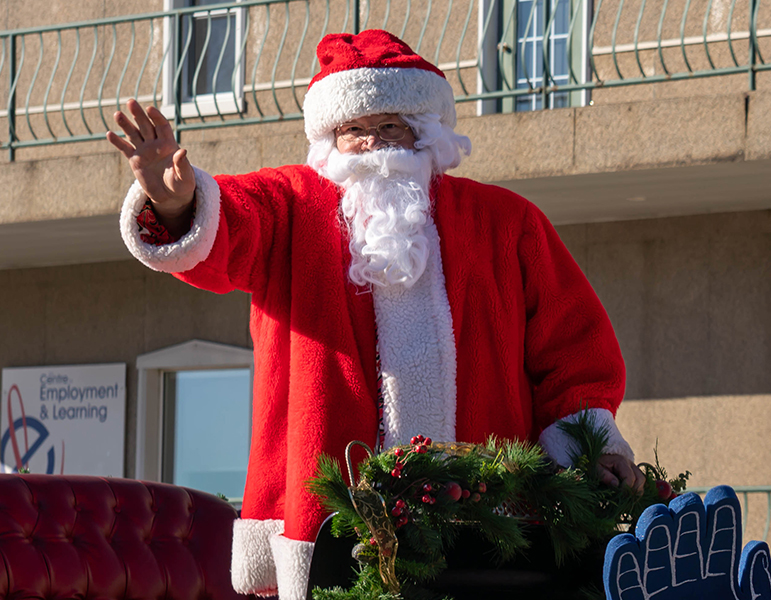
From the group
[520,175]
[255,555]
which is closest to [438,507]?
[255,555]

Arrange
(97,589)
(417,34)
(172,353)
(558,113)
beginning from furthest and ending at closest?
(172,353) → (417,34) → (558,113) → (97,589)

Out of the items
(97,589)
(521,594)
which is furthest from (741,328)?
(521,594)

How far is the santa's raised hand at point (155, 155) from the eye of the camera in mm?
2197

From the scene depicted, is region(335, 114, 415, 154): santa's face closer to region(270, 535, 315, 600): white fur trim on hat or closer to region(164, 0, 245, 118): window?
region(270, 535, 315, 600): white fur trim on hat

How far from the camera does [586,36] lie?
26.5ft

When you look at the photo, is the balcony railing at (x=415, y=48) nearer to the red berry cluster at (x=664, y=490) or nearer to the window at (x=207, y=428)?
the window at (x=207, y=428)

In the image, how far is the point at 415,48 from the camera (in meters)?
8.62

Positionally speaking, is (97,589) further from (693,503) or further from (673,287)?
(673,287)

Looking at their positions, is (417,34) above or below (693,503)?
above

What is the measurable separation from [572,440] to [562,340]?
35 centimetres

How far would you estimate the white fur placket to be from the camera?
2.38m

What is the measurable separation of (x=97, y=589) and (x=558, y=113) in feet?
13.3

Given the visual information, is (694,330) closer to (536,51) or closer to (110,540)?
(536,51)

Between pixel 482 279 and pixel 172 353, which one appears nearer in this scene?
pixel 482 279
